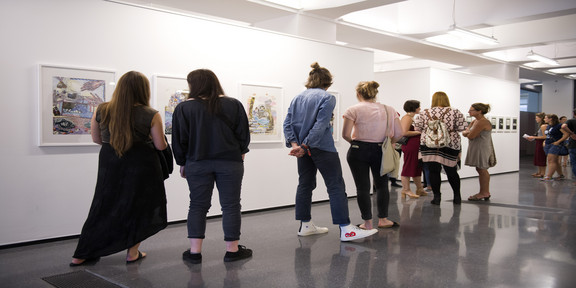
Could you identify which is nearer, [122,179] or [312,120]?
[122,179]

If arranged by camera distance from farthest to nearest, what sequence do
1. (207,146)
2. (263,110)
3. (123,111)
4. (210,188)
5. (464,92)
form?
(464,92) < (263,110) < (210,188) < (207,146) < (123,111)

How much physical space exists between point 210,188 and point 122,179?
719mm

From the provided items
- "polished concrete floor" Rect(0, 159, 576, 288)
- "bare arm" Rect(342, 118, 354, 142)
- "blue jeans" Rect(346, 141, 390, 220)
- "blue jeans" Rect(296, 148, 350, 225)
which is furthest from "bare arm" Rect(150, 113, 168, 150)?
"blue jeans" Rect(346, 141, 390, 220)

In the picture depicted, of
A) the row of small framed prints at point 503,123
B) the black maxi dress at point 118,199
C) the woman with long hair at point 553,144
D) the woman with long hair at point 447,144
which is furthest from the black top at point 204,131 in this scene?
the row of small framed prints at point 503,123

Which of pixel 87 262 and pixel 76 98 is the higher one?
pixel 76 98

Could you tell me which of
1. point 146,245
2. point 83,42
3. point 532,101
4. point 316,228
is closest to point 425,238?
point 316,228

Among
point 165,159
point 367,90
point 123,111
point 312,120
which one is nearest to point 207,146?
point 165,159

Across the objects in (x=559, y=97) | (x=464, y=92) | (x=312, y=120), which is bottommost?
(x=312, y=120)

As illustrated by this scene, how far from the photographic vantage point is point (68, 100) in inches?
194

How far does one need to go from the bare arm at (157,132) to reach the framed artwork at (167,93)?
174 centimetres

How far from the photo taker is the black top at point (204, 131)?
389cm

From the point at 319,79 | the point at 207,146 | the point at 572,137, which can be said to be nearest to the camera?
the point at 207,146

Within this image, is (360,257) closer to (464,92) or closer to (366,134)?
(366,134)

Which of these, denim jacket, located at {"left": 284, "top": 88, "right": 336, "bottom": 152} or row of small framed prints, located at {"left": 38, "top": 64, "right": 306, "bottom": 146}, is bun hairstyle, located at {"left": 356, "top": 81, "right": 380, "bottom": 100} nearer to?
denim jacket, located at {"left": 284, "top": 88, "right": 336, "bottom": 152}
